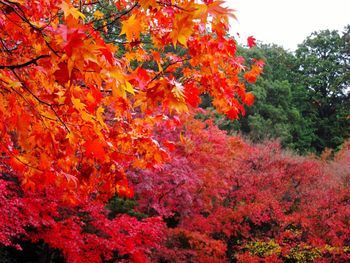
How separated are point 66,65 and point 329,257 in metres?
9.25

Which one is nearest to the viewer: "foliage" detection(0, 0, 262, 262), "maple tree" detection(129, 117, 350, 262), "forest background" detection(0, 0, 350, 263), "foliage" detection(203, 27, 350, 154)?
"foliage" detection(0, 0, 262, 262)

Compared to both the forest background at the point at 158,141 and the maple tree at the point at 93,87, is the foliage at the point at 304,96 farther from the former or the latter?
the maple tree at the point at 93,87

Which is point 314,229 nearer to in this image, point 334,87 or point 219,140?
point 219,140

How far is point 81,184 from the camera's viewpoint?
339 centimetres

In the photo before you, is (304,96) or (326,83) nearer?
(304,96)

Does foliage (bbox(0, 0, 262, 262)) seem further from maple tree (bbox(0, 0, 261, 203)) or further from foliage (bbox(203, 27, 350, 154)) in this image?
foliage (bbox(203, 27, 350, 154))

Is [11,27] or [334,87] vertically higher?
[334,87]

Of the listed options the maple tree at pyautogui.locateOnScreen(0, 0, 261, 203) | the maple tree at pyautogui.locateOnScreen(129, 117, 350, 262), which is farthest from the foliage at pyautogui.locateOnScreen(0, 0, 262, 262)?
the maple tree at pyautogui.locateOnScreen(129, 117, 350, 262)

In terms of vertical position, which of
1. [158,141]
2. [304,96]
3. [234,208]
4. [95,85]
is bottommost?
[95,85]

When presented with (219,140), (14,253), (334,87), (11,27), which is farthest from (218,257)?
(334,87)

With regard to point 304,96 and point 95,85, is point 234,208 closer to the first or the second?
→ point 95,85

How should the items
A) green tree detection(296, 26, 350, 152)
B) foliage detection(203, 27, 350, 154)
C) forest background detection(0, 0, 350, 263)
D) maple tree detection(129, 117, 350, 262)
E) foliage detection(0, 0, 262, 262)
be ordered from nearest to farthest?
foliage detection(0, 0, 262, 262) → forest background detection(0, 0, 350, 263) → maple tree detection(129, 117, 350, 262) → foliage detection(203, 27, 350, 154) → green tree detection(296, 26, 350, 152)

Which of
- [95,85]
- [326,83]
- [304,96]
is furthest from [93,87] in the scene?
[326,83]

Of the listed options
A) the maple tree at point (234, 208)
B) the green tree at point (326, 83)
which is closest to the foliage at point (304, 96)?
the green tree at point (326, 83)
